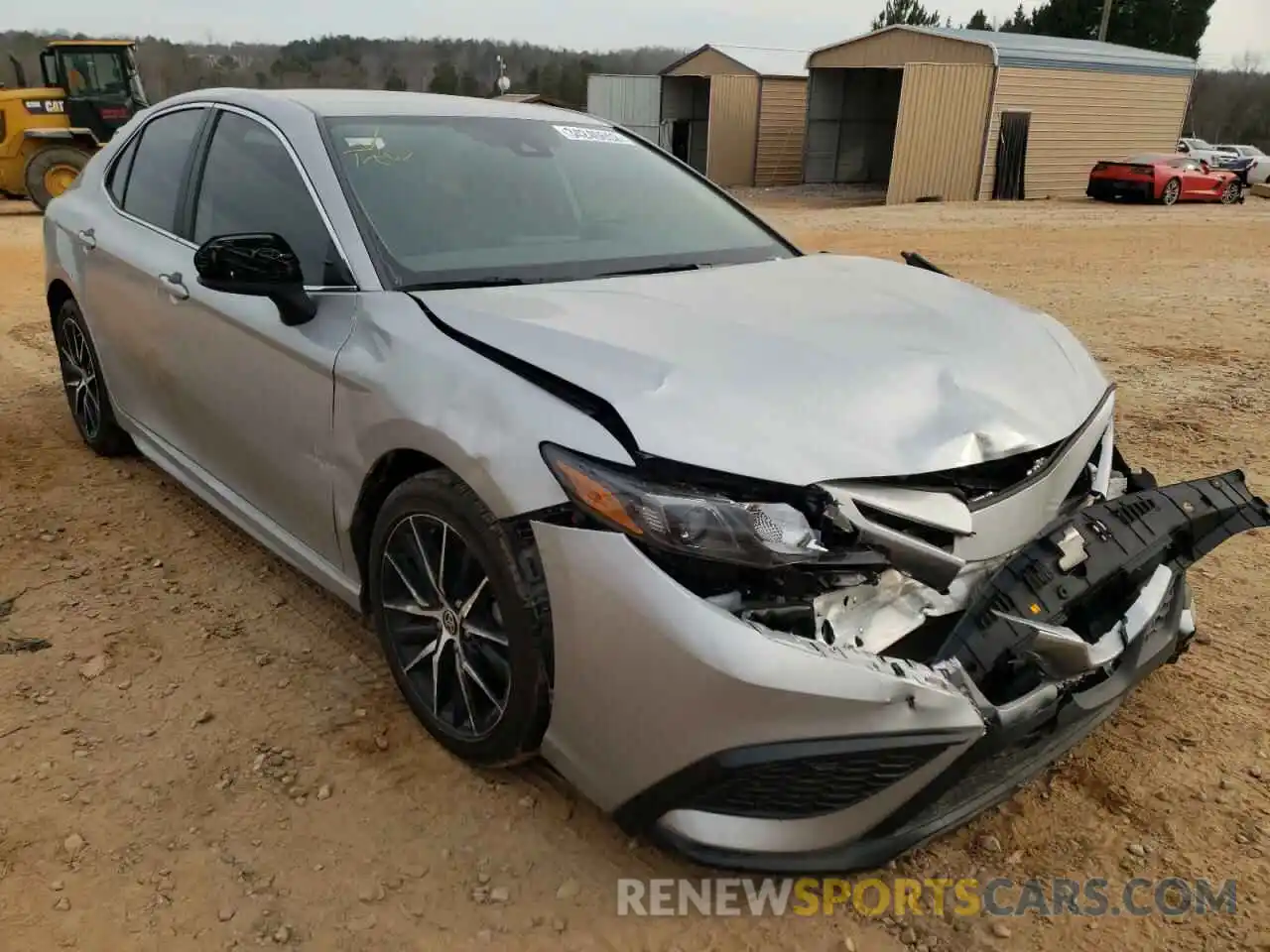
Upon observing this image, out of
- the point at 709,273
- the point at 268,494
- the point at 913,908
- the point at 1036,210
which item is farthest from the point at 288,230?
the point at 1036,210

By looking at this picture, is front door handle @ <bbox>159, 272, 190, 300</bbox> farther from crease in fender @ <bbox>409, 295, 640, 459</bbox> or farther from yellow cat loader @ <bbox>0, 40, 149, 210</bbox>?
yellow cat loader @ <bbox>0, 40, 149, 210</bbox>

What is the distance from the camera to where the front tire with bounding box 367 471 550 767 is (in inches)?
89.2

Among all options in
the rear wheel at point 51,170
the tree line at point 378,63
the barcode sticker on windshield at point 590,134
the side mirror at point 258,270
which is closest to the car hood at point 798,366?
the side mirror at point 258,270

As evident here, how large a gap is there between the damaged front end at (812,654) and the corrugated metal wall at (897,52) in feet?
77.2

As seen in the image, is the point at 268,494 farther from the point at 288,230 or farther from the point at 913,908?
the point at 913,908

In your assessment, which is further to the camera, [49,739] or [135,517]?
[135,517]

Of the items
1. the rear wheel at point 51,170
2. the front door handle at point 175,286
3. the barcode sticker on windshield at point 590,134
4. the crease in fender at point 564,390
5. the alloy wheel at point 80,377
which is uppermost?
the barcode sticker on windshield at point 590,134

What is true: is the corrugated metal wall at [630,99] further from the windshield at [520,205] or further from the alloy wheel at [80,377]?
the windshield at [520,205]

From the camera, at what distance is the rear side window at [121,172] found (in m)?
4.12

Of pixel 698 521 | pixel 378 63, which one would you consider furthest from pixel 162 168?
pixel 378 63

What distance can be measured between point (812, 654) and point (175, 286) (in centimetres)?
267

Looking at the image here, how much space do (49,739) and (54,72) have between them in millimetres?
17138

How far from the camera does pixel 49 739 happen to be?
109 inches

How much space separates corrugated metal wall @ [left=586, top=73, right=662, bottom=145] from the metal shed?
30mm
